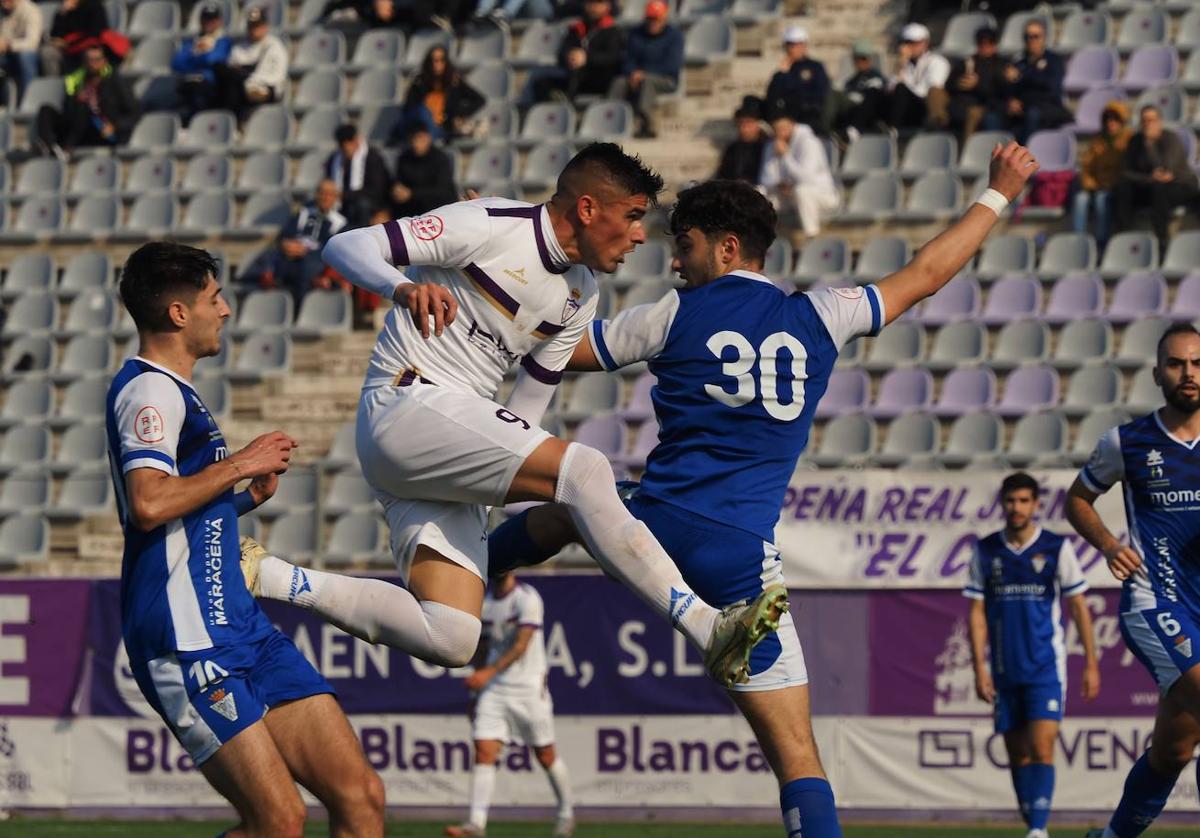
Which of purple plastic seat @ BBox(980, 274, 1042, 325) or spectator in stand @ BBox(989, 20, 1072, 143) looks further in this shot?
spectator in stand @ BBox(989, 20, 1072, 143)

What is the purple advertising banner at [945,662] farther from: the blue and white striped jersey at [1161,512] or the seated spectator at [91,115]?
the seated spectator at [91,115]

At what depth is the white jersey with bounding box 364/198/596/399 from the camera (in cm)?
733

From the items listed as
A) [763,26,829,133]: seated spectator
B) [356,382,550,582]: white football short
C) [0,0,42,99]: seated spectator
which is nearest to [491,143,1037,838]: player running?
[356,382,550,582]: white football short

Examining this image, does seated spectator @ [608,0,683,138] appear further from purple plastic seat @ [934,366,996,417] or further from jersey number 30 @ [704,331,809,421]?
jersey number 30 @ [704,331,809,421]

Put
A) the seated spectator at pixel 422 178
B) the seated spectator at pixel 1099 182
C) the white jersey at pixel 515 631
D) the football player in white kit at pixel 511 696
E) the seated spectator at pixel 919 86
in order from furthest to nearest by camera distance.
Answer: the seated spectator at pixel 919 86 → the seated spectator at pixel 422 178 → the seated spectator at pixel 1099 182 → the white jersey at pixel 515 631 → the football player in white kit at pixel 511 696

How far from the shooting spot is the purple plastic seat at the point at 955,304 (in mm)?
18219

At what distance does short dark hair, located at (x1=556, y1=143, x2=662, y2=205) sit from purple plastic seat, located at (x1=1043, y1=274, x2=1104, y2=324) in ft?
36.4

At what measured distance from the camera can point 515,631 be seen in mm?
14797

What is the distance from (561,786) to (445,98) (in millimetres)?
8951

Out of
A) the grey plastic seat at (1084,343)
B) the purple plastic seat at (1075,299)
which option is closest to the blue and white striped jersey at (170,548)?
the grey plastic seat at (1084,343)

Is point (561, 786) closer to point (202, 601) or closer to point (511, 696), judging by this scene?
point (511, 696)

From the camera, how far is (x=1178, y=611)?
9.30 meters

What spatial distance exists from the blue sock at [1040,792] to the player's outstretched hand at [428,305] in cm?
A: 713

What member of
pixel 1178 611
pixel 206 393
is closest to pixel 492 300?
pixel 1178 611
